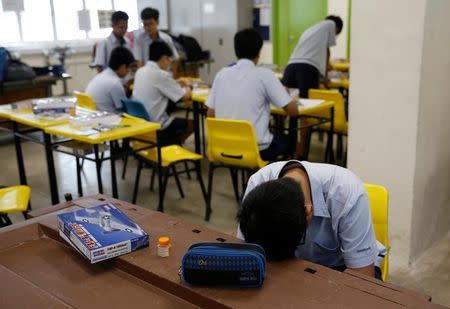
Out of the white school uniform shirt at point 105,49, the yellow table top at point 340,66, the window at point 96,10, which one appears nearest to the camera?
the white school uniform shirt at point 105,49

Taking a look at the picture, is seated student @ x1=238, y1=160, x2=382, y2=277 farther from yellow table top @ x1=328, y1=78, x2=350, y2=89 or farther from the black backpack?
the black backpack

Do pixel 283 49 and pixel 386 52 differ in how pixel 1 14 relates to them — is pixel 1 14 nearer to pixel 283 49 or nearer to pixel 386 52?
pixel 283 49

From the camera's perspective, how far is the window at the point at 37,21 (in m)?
8.16

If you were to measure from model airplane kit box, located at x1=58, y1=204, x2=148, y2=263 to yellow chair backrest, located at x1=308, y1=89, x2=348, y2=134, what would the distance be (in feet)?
9.48

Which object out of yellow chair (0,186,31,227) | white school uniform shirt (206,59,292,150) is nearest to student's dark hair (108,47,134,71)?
white school uniform shirt (206,59,292,150)

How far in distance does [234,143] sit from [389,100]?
3.29ft

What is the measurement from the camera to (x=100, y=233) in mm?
1307

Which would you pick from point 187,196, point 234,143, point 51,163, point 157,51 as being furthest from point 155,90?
point 234,143

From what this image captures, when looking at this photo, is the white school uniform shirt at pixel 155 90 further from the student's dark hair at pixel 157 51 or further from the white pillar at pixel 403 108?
the white pillar at pixel 403 108

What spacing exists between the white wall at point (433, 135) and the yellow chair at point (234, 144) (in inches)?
38.3

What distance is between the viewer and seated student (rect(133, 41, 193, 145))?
4.11 m

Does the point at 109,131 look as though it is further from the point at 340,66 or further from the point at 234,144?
the point at 340,66

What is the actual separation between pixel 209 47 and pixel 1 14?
131 inches

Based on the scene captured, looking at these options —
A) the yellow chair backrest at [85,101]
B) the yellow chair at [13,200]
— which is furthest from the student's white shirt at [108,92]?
the yellow chair at [13,200]
